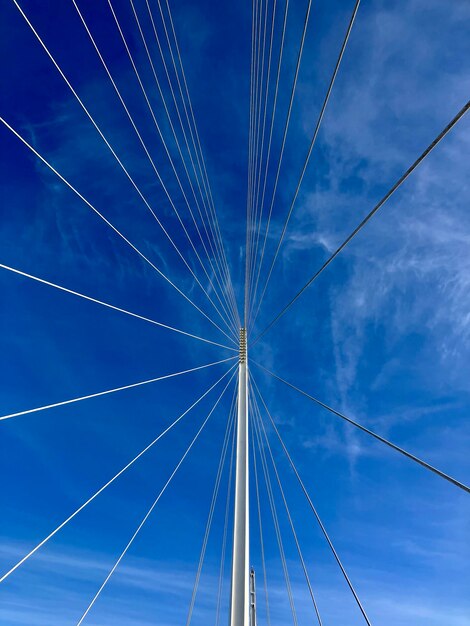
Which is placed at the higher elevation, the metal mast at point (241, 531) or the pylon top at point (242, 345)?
the pylon top at point (242, 345)

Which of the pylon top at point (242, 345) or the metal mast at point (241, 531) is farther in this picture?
the pylon top at point (242, 345)

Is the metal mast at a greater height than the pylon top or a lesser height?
lesser

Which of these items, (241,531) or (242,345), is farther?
(242,345)

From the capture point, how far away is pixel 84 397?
21.8 ft

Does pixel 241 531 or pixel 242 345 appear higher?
pixel 242 345

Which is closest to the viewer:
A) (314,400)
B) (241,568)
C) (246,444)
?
(241,568)

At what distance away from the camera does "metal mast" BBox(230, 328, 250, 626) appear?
6.00 m

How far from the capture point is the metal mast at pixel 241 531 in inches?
236

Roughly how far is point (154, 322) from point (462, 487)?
234 inches

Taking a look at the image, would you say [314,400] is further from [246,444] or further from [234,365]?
[234,365]

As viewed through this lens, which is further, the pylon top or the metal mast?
the pylon top

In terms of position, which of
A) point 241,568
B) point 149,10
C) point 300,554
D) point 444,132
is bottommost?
point 241,568

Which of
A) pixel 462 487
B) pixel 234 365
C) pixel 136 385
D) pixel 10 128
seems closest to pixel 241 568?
pixel 136 385

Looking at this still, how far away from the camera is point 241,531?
705cm
